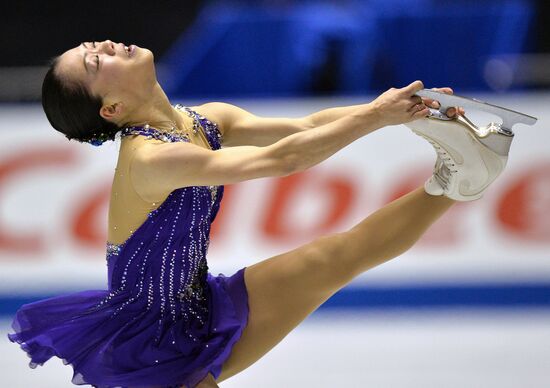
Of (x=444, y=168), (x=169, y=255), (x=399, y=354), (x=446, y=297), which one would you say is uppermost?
(x=444, y=168)

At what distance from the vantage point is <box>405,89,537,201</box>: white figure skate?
2668mm

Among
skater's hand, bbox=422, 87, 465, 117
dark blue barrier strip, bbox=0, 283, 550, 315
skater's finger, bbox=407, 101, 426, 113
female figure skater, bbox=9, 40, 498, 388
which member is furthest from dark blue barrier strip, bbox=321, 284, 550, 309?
skater's finger, bbox=407, 101, 426, 113

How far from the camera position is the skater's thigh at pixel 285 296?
9.02 ft

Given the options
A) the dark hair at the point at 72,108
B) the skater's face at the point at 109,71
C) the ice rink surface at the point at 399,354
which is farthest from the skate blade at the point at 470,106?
the ice rink surface at the point at 399,354

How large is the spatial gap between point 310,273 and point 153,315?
1.52ft

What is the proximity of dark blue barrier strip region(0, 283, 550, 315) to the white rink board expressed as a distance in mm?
46

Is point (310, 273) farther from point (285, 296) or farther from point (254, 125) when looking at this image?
point (254, 125)

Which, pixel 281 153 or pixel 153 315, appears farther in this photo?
pixel 153 315

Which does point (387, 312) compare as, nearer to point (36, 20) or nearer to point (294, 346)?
point (294, 346)

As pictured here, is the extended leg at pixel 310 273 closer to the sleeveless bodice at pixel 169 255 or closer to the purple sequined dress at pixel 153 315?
the purple sequined dress at pixel 153 315

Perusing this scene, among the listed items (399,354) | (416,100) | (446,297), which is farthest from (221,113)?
(446,297)

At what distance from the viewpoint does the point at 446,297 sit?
166 inches

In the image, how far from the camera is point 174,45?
19.9 feet

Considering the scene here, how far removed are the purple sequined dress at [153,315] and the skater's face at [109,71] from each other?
0.11 meters
